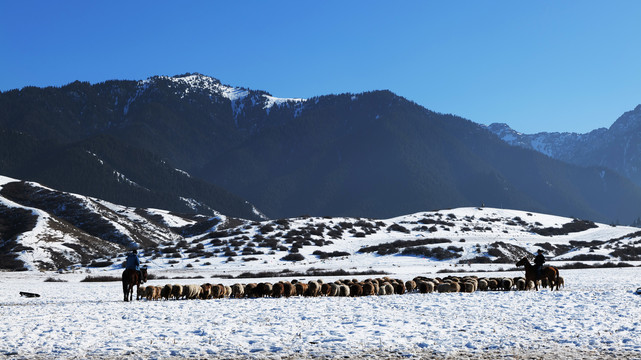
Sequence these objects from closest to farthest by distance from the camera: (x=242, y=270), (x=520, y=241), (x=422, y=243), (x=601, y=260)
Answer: (x=242, y=270) < (x=601, y=260) < (x=422, y=243) < (x=520, y=241)

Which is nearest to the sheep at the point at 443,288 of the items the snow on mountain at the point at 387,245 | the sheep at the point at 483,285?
the sheep at the point at 483,285

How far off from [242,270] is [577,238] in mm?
65995

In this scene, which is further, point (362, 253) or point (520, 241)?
point (520, 241)

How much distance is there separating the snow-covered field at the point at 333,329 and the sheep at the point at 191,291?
3938 millimetres

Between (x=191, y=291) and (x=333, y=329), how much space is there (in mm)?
13710

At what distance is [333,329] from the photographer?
1722 centimetres

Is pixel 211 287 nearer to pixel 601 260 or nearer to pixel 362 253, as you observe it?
pixel 362 253

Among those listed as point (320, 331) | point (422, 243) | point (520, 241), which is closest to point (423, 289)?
point (320, 331)

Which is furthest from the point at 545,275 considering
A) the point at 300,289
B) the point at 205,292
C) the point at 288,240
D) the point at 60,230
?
the point at 60,230

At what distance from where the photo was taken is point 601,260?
6694 cm

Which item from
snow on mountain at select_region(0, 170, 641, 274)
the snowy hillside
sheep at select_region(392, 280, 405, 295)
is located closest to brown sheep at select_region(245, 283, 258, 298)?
sheep at select_region(392, 280, 405, 295)

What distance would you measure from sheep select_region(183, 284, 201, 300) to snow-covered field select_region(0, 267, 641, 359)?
3938mm

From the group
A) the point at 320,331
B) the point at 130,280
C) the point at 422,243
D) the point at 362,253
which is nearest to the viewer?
the point at 320,331

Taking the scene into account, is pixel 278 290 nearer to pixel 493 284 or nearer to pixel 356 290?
pixel 356 290
